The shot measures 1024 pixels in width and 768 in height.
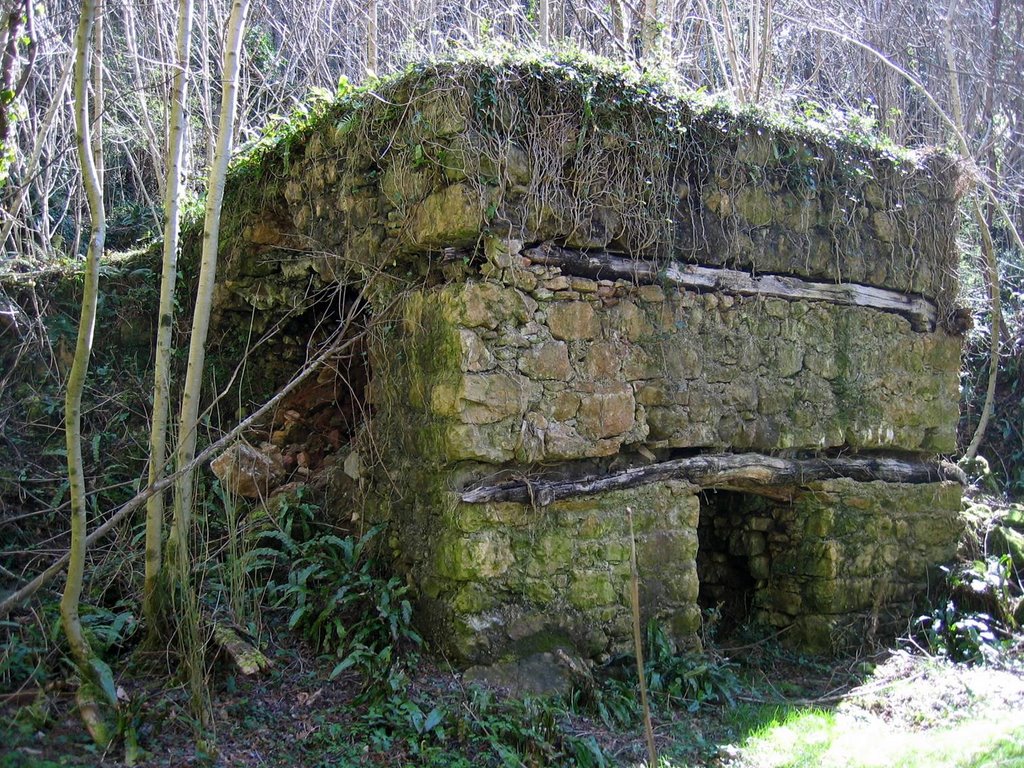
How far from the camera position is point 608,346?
495cm

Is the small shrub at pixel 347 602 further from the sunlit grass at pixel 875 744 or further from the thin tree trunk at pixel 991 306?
the thin tree trunk at pixel 991 306

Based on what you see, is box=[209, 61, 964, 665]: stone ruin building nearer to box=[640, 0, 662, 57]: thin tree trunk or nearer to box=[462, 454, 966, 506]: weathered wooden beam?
box=[462, 454, 966, 506]: weathered wooden beam

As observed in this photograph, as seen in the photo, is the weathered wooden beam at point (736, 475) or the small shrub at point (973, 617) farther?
the small shrub at point (973, 617)

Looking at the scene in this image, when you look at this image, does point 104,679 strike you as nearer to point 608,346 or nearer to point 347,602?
point 347,602

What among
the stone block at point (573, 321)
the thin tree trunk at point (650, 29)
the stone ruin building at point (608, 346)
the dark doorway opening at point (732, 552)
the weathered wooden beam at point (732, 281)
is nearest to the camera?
the stone ruin building at point (608, 346)

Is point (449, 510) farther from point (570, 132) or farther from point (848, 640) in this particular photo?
point (848, 640)

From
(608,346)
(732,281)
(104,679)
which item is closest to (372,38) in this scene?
(732,281)

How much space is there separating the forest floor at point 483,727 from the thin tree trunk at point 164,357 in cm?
40

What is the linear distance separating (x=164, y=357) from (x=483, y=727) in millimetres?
2338

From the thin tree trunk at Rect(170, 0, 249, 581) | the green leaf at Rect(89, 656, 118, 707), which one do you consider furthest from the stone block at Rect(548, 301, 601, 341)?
the green leaf at Rect(89, 656, 118, 707)

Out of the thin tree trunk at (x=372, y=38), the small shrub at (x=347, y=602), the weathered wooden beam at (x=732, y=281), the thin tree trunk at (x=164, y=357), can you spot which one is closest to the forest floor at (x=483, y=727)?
the small shrub at (x=347, y=602)

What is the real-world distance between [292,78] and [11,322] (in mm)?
5792

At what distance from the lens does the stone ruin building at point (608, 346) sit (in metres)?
4.60

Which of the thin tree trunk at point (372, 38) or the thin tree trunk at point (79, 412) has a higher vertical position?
the thin tree trunk at point (372, 38)
